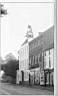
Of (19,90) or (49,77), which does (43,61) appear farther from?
(19,90)

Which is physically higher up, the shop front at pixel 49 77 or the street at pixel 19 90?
the shop front at pixel 49 77

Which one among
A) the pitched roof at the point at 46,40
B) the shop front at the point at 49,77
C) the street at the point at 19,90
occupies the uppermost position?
the pitched roof at the point at 46,40

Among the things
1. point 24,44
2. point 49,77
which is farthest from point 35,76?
point 24,44

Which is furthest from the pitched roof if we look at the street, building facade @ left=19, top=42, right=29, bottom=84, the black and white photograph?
the street

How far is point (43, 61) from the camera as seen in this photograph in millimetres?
1941

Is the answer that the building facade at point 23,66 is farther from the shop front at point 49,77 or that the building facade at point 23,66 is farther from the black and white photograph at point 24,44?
the shop front at point 49,77

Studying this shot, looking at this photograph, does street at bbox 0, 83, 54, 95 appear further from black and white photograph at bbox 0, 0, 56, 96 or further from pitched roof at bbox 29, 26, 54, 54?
pitched roof at bbox 29, 26, 54, 54

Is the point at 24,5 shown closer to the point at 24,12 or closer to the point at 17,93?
the point at 24,12

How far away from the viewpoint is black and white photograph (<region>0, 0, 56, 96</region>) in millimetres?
1905

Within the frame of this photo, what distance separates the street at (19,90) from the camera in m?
1.90

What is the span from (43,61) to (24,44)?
307mm

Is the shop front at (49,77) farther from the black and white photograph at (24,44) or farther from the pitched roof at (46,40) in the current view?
the pitched roof at (46,40)

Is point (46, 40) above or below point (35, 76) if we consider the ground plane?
above

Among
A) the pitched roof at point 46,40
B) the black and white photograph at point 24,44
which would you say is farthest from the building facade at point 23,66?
the pitched roof at point 46,40
